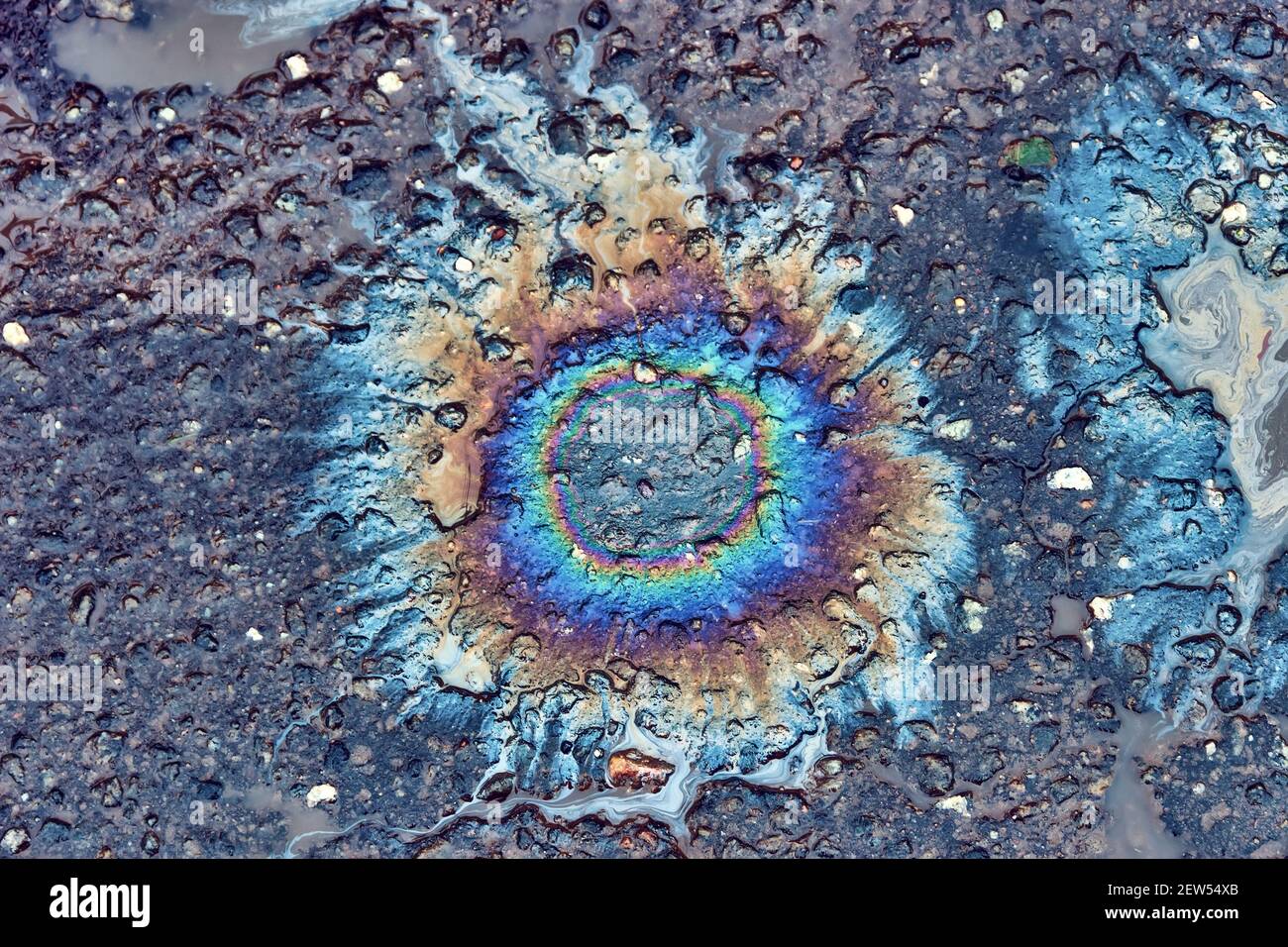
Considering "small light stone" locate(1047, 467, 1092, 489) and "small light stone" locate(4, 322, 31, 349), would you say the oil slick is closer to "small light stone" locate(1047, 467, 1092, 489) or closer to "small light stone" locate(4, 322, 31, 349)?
"small light stone" locate(1047, 467, 1092, 489)

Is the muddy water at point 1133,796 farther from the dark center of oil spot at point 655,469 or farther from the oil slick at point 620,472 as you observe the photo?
the dark center of oil spot at point 655,469

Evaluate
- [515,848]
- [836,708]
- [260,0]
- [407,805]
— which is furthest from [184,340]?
[836,708]

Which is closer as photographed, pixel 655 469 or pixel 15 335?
pixel 15 335

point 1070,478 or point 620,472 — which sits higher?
point 620,472

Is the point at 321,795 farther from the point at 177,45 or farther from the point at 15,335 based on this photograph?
the point at 177,45

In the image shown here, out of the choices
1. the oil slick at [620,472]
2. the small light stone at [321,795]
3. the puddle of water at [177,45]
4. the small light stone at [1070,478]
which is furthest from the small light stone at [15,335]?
the small light stone at [1070,478]

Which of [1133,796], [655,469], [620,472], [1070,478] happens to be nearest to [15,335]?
[620,472]

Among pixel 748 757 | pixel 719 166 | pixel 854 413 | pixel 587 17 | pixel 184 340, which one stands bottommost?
pixel 748 757

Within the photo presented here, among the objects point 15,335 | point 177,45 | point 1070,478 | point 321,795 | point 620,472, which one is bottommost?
point 321,795

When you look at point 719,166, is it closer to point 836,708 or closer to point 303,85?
point 303,85
